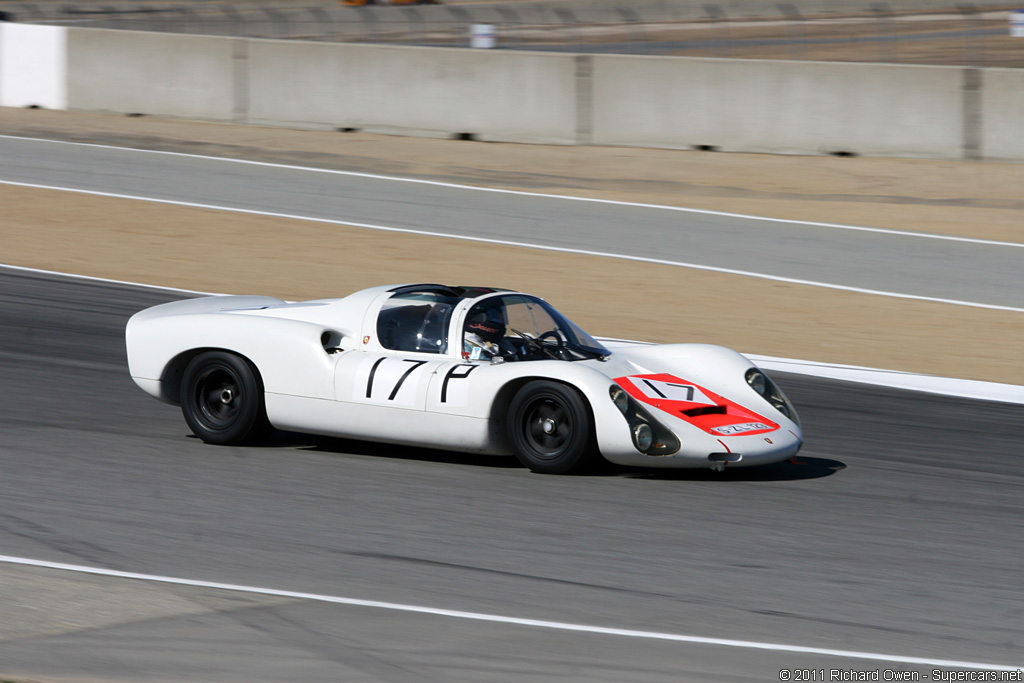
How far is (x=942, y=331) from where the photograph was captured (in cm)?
1261

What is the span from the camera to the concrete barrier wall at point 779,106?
19.5m

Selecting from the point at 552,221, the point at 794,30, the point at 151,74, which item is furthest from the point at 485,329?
the point at 794,30

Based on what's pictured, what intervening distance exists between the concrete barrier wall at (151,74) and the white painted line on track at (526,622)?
60.1 ft

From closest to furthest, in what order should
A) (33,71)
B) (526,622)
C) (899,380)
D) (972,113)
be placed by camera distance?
(526,622)
(899,380)
(972,113)
(33,71)

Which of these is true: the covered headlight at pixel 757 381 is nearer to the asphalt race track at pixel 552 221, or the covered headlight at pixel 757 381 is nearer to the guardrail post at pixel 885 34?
the asphalt race track at pixel 552 221

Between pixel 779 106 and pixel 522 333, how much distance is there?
44.3 feet

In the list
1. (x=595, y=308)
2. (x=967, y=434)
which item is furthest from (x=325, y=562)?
(x=595, y=308)

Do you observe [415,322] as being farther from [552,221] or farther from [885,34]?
[885,34]

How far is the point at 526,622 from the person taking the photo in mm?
5246

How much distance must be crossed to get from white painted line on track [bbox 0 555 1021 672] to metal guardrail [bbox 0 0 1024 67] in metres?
23.9

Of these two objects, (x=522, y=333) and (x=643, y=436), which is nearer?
(x=643, y=436)

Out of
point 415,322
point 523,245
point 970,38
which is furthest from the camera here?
point 970,38

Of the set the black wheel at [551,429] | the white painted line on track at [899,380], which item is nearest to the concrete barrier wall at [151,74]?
the white painted line on track at [899,380]

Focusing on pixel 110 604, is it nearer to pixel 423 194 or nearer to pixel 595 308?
pixel 595 308
